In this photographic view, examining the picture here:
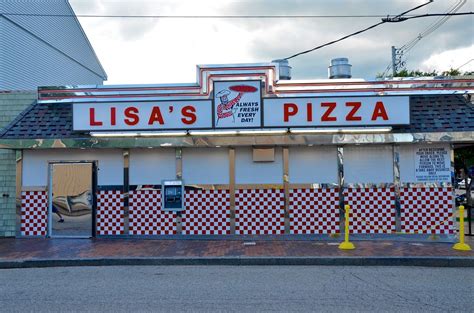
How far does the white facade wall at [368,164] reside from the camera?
13008 millimetres

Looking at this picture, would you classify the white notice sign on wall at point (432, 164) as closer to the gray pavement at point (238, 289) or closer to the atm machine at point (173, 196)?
the gray pavement at point (238, 289)

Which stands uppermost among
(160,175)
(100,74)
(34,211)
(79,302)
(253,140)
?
(100,74)

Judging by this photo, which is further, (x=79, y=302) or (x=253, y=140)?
(x=253, y=140)

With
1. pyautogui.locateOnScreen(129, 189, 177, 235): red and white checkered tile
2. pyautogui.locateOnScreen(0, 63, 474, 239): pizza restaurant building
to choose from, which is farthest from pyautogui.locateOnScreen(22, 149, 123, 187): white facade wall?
pyautogui.locateOnScreen(129, 189, 177, 235): red and white checkered tile

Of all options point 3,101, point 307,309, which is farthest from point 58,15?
point 307,309

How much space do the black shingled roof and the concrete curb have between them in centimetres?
395

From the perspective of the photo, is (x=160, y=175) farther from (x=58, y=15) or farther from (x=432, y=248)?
(x=58, y=15)

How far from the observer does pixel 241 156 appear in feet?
43.5

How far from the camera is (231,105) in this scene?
494 inches

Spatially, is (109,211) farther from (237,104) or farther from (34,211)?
(237,104)

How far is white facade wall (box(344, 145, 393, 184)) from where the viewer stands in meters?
13.0

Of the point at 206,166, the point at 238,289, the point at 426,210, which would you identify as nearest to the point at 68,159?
the point at 206,166

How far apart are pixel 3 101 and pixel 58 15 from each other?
15703 mm

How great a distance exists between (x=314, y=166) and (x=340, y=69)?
312cm
